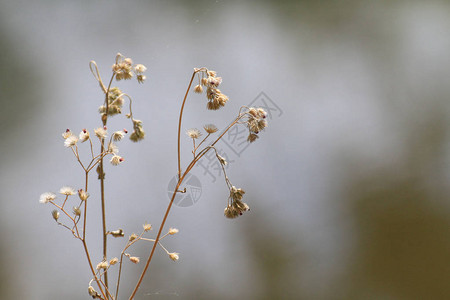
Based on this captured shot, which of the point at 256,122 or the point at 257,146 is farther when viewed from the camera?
the point at 257,146

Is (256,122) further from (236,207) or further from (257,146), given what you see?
(257,146)

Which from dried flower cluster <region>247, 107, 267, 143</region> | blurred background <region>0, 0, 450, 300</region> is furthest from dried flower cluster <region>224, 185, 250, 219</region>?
blurred background <region>0, 0, 450, 300</region>

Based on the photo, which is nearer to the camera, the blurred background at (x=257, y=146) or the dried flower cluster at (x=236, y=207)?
the dried flower cluster at (x=236, y=207)

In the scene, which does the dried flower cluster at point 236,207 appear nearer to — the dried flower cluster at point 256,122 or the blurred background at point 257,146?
the dried flower cluster at point 256,122

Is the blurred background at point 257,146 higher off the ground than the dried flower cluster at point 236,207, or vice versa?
the blurred background at point 257,146

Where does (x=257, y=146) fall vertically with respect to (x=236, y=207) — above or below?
above

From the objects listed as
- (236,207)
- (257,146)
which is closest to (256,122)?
(236,207)

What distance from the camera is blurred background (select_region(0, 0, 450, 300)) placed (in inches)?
47.9

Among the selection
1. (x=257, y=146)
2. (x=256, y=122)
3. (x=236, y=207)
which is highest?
(x=257, y=146)

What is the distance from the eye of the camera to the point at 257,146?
1.32 m

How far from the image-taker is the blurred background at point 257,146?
47.9 inches

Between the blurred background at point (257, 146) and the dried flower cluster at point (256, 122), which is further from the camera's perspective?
the blurred background at point (257, 146)

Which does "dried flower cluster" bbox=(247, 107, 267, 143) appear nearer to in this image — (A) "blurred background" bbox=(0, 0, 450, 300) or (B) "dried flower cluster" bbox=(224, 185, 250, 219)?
(B) "dried flower cluster" bbox=(224, 185, 250, 219)

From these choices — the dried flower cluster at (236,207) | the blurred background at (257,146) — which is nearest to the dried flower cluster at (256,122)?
the dried flower cluster at (236,207)
